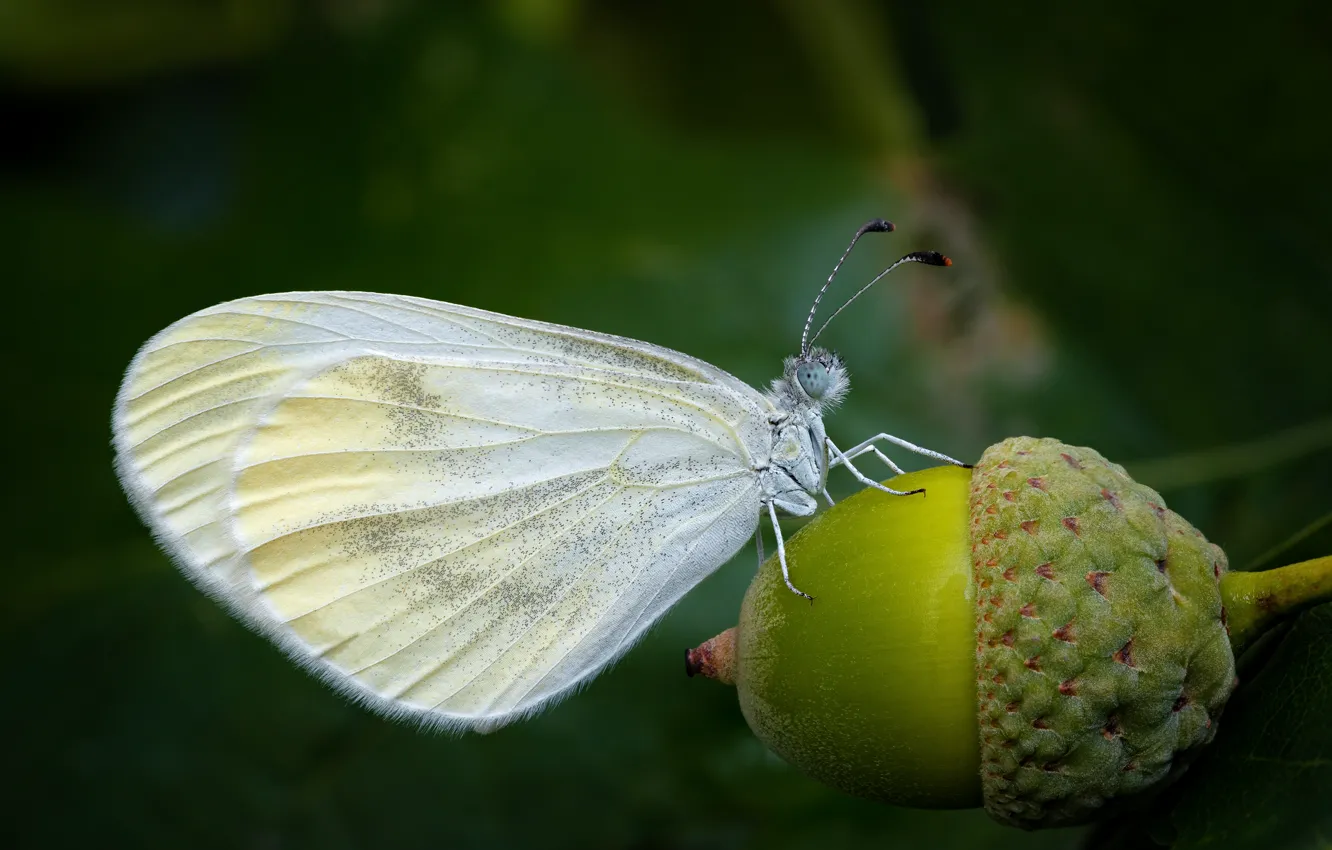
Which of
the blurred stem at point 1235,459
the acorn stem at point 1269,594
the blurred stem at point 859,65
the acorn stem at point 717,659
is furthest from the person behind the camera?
the blurred stem at point 859,65

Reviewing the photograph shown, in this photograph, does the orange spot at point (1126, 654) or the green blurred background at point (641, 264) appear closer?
the orange spot at point (1126, 654)

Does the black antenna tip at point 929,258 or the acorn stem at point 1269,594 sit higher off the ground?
the black antenna tip at point 929,258

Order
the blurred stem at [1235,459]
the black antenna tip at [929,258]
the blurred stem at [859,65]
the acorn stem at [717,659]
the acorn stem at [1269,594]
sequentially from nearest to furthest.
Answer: the acorn stem at [1269,594]
the acorn stem at [717,659]
the black antenna tip at [929,258]
the blurred stem at [1235,459]
the blurred stem at [859,65]

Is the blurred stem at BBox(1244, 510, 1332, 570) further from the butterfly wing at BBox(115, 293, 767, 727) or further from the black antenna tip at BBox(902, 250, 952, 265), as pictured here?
the butterfly wing at BBox(115, 293, 767, 727)

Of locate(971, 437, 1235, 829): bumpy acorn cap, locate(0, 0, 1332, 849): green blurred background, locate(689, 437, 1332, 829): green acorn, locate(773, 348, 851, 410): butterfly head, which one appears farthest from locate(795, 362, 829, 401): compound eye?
locate(971, 437, 1235, 829): bumpy acorn cap

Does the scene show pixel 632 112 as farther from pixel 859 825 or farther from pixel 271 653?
pixel 859 825

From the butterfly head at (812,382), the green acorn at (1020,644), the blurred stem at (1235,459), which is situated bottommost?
the blurred stem at (1235,459)

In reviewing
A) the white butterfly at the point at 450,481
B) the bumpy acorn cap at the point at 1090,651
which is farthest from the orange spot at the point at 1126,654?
the white butterfly at the point at 450,481

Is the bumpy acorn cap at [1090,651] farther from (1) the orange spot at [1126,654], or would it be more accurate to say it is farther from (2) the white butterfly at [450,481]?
(2) the white butterfly at [450,481]
